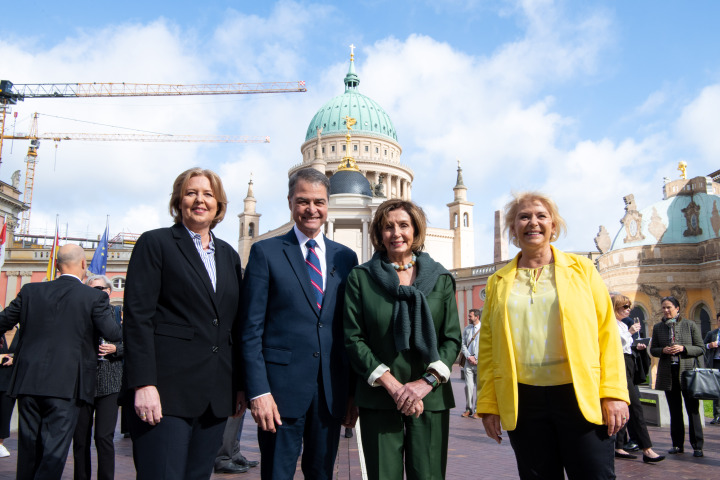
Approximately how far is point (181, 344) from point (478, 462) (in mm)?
4944

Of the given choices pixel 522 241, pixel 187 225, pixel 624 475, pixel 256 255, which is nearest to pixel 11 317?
pixel 187 225

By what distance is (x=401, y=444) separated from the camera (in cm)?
367

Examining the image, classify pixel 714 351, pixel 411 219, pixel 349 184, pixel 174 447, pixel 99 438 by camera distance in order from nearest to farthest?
pixel 174 447 → pixel 411 219 → pixel 99 438 → pixel 714 351 → pixel 349 184

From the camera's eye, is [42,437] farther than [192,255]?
Yes

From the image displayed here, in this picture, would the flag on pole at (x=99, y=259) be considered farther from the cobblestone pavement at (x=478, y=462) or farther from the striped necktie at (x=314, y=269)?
the striped necktie at (x=314, y=269)

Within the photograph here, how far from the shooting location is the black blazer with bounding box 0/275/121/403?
15.8 feet

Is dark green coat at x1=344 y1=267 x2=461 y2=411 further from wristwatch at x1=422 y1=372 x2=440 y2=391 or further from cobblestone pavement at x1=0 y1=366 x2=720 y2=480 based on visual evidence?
cobblestone pavement at x1=0 y1=366 x2=720 y2=480

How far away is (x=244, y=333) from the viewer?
3738 mm

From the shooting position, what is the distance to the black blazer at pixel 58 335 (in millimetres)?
4816

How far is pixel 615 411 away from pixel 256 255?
2481 millimetres

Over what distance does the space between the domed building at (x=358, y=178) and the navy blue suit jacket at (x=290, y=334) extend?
49.3m

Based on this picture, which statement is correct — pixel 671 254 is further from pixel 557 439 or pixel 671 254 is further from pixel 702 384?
pixel 557 439

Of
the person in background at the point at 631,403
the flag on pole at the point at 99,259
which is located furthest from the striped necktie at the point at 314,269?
the flag on pole at the point at 99,259

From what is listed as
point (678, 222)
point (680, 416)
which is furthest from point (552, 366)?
point (678, 222)
